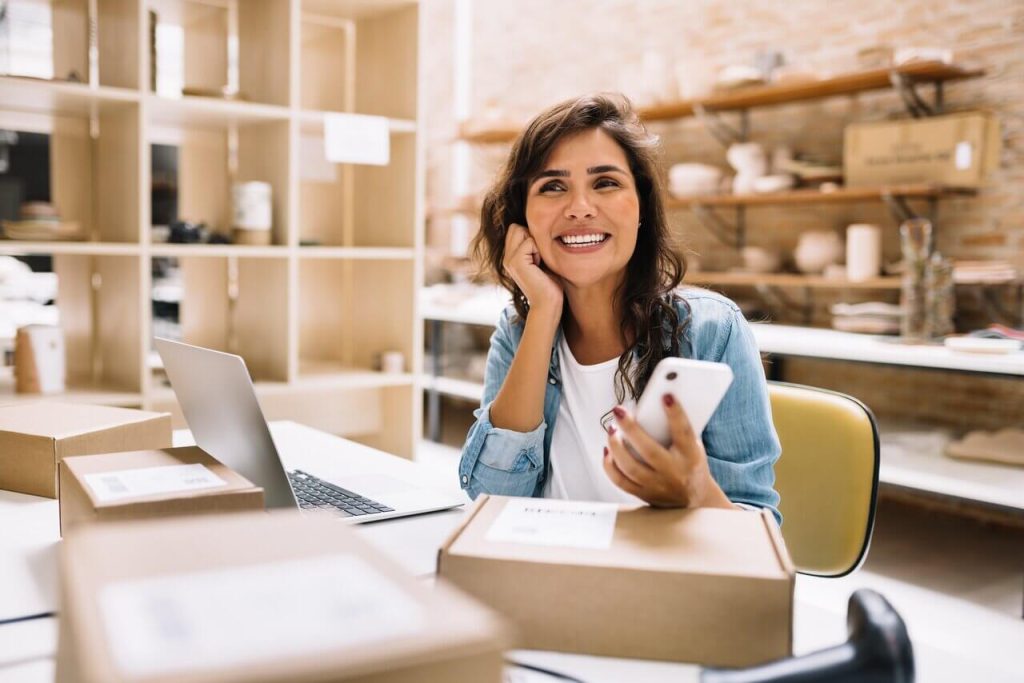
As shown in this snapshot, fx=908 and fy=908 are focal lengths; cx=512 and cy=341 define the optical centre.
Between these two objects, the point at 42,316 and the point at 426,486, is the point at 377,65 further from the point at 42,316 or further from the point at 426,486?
the point at 426,486

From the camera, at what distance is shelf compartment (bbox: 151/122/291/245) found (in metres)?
2.78

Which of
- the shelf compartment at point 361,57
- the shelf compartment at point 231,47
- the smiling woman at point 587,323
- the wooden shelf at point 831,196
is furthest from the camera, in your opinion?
the wooden shelf at point 831,196

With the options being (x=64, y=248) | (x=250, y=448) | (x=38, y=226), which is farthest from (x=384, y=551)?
(x=38, y=226)

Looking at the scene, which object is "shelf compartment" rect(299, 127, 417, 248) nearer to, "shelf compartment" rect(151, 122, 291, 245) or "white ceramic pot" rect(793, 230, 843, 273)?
"shelf compartment" rect(151, 122, 291, 245)

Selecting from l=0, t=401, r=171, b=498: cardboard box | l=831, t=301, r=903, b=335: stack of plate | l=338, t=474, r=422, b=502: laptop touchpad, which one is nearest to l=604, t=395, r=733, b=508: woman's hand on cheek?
l=338, t=474, r=422, b=502: laptop touchpad

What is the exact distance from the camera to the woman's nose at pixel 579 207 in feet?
5.05

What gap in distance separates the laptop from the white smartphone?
0.46 m

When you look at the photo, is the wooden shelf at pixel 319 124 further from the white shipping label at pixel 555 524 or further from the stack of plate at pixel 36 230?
the white shipping label at pixel 555 524

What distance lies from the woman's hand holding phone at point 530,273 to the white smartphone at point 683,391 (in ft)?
1.86

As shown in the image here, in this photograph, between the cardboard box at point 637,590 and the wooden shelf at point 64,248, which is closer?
the cardboard box at point 637,590

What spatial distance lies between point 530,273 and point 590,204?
164 millimetres

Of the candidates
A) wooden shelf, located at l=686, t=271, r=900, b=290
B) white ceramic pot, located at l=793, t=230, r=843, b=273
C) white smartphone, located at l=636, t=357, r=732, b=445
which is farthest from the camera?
white ceramic pot, located at l=793, t=230, r=843, b=273

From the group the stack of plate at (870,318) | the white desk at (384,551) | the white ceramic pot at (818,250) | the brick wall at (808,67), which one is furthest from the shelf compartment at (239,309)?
the white ceramic pot at (818,250)

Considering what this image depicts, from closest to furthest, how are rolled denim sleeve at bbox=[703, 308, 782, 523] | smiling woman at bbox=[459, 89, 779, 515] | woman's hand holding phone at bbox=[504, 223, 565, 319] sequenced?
rolled denim sleeve at bbox=[703, 308, 782, 523]
smiling woman at bbox=[459, 89, 779, 515]
woman's hand holding phone at bbox=[504, 223, 565, 319]
